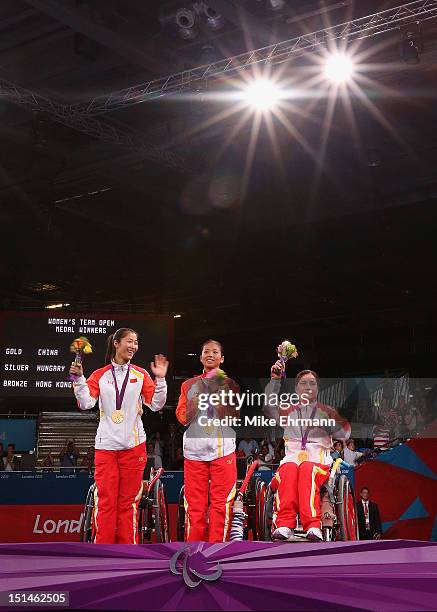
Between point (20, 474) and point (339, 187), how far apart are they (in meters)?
6.77

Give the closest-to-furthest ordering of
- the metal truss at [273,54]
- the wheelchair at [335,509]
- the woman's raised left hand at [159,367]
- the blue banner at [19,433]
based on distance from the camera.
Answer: the wheelchair at [335,509] → the woman's raised left hand at [159,367] → the metal truss at [273,54] → the blue banner at [19,433]

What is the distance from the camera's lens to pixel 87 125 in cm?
967

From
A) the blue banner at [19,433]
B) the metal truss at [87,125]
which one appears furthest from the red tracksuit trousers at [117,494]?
the blue banner at [19,433]

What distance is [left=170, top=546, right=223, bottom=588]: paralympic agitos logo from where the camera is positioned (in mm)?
2199

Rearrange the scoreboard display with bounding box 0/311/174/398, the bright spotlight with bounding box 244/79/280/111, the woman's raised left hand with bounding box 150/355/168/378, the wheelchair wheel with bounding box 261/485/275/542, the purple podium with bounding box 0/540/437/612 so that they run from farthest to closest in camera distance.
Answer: the scoreboard display with bounding box 0/311/174/398 < the bright spotlight with bounding box 244/79/280/111 < the wheelchair wheel with bounding box 261/485/275/542 < the woman's raised left hand with bounding box 150/355/168/378 < the purple podium with bounding box 0/540/437/612

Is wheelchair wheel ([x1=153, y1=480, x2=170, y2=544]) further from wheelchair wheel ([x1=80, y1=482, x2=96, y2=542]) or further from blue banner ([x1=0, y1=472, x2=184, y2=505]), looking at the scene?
blue banner ([x1=0, y1=472, x2=184, y2=505])

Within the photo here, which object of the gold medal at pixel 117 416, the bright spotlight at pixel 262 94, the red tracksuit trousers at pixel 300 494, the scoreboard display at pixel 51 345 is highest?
the bright spotlight at pixel 262 94

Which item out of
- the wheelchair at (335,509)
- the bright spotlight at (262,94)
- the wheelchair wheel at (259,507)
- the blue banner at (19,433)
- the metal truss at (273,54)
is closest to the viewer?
the wheelchair at (335,509)

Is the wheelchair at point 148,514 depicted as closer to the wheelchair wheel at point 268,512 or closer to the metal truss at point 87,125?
the wheelchair wheel at point 268,512

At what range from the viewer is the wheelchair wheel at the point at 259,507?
18.2 feet

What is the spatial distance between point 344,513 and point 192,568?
9.95 ft

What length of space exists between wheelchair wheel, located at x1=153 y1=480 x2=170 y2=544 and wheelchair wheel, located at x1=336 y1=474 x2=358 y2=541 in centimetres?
128

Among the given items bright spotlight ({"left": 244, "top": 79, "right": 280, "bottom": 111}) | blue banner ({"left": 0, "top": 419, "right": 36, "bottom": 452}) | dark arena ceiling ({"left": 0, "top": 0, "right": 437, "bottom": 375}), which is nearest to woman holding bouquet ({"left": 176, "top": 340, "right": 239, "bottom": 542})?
dark arena ceiling ({"left": 0, "top": 0, "right": 437, "bottom": 375})

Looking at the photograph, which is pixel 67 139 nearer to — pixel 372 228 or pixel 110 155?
pixel 110 155
